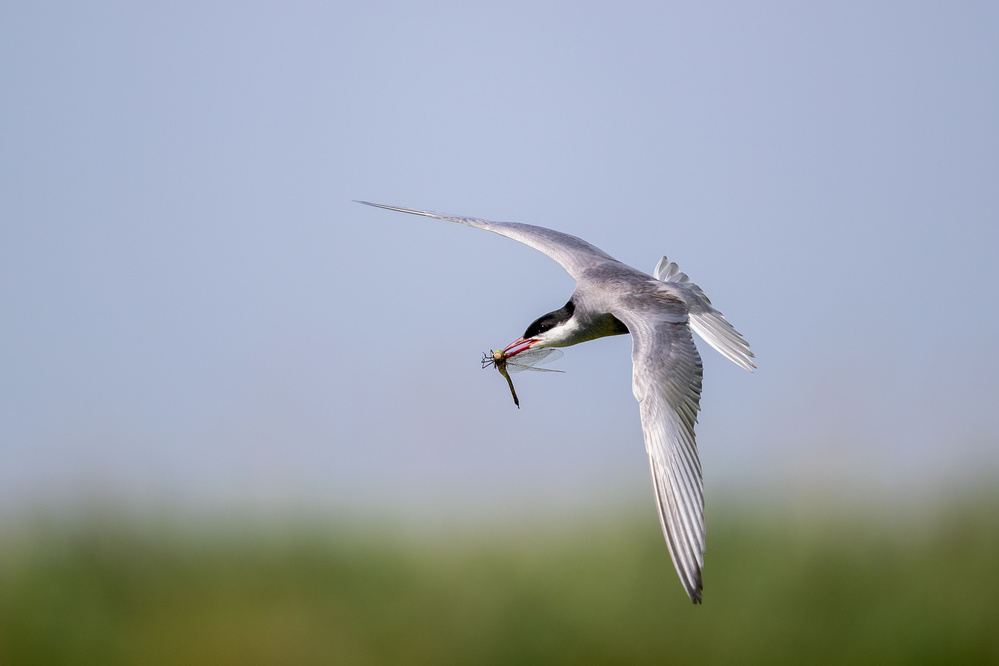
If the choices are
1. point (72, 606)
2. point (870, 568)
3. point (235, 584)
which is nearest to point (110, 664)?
point (72, 606)

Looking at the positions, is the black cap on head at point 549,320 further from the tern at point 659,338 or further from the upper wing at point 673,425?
the upper wing at point 673,425

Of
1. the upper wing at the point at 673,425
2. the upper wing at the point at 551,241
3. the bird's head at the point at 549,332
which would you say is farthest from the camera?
the upper wing at the point at 551,241

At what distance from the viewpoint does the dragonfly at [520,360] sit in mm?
4487

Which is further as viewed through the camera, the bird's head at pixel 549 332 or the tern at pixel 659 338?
the bird's head at pixel 549 332

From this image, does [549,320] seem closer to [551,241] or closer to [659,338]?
[551,241]

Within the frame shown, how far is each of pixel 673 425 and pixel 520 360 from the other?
4.56 ft

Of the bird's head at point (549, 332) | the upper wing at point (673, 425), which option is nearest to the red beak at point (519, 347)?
the bird's head at point (549, 332)

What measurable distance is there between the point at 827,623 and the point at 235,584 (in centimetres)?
465

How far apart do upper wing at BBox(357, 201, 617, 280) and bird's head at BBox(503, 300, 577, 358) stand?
0.35m

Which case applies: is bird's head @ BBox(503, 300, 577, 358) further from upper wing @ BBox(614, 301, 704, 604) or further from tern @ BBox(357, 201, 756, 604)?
upper wing @ BBox(614, 301, 704, 604)

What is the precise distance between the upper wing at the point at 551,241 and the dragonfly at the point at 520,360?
0.47 m

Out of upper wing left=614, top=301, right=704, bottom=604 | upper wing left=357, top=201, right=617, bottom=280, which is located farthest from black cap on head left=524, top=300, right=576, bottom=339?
upper wing left=614, top=301, right=704, bottom=604

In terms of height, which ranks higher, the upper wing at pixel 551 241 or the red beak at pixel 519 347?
the upper wing at pixel 551 241

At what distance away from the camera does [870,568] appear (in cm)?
600
